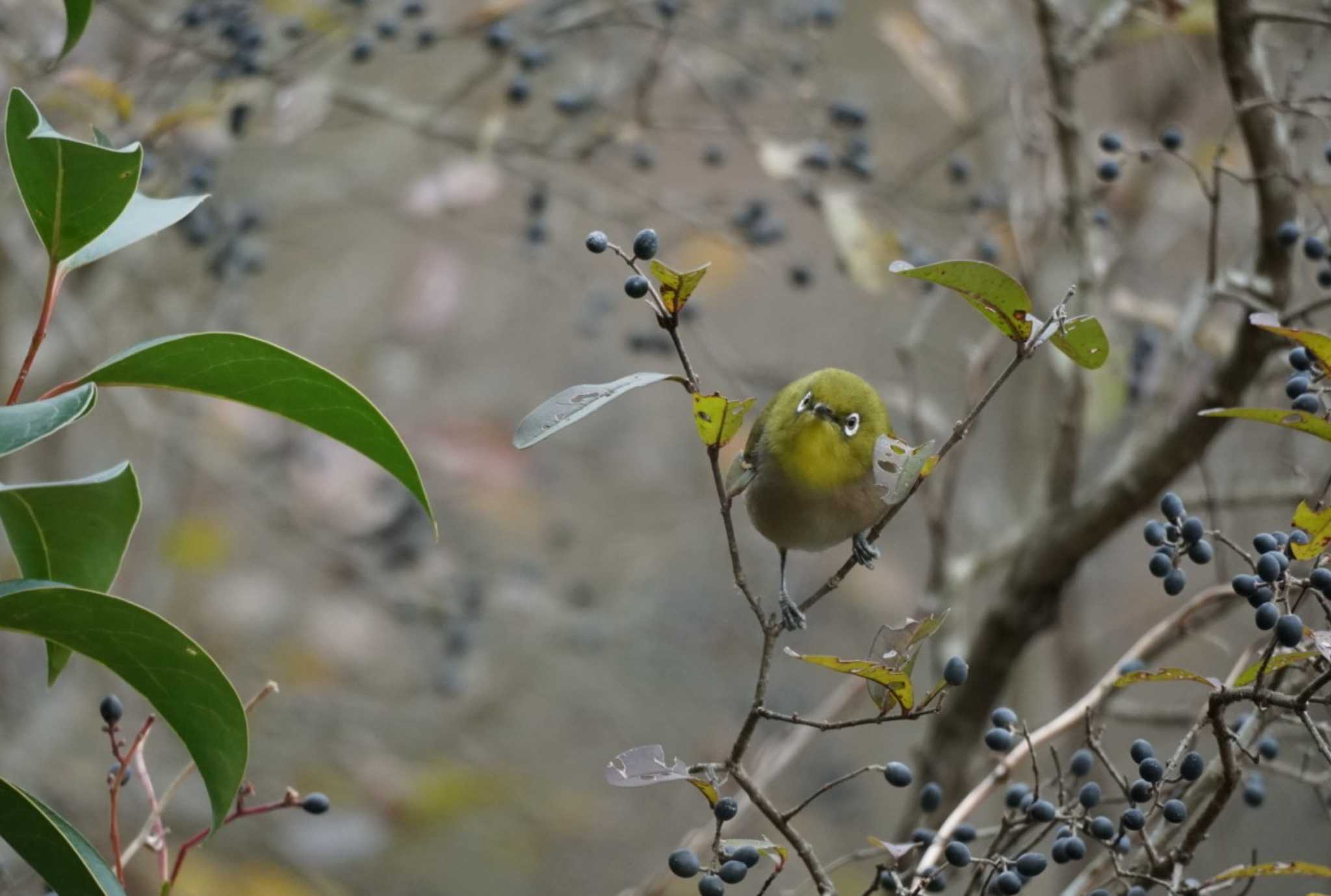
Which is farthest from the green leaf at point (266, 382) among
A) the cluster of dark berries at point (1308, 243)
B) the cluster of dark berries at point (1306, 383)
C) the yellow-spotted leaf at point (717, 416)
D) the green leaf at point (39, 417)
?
the cluster of dark berries at point (1308, 243)

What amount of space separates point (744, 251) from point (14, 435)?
5.87 ft

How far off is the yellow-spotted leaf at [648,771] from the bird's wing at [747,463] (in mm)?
240

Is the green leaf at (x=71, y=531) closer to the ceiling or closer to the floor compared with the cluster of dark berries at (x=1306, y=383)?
closer to the floor

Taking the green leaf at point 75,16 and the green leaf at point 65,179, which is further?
the green leaf at point 75,16

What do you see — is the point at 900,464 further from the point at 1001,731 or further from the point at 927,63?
the point at 927,63

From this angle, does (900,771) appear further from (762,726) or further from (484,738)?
(484,738)

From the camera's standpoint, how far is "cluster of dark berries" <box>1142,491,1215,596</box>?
123 cm

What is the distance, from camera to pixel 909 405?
2.25m

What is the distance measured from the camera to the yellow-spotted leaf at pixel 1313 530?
106 cm

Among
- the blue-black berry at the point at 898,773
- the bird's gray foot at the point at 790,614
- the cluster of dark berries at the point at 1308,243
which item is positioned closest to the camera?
the blue-black berry at the point at 898,773

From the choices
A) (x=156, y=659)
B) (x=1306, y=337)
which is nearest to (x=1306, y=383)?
(x=1306, y=337)

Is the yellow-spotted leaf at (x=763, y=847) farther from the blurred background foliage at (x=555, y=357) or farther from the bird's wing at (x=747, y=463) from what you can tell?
the blurred background foliage at (x=555, y=357)

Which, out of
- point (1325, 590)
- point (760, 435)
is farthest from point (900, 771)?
point (760, 435)

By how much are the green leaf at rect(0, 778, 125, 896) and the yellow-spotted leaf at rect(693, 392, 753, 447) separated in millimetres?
569
